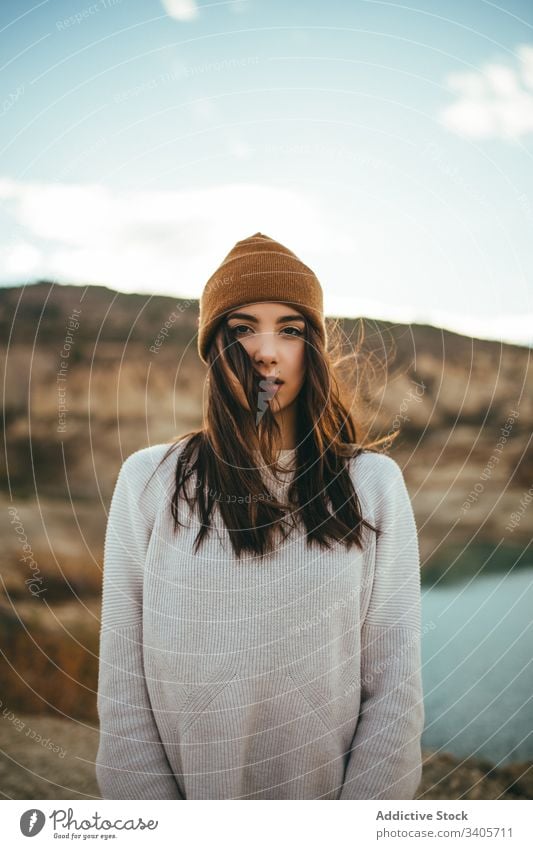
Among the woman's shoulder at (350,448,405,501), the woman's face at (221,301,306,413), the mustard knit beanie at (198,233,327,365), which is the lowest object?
the woman's shoulder at (350,448,405,501)

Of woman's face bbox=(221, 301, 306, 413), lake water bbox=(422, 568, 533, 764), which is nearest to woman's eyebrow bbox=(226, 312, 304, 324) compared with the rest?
woman's face bbox=(221, 301, 306, 413)

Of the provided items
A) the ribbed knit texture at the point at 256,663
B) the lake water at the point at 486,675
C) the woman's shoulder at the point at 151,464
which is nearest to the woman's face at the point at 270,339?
the woman's shoulder at the point at 151,464

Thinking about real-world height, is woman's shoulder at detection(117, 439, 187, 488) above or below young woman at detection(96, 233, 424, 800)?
above

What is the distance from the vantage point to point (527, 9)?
1.38 meters

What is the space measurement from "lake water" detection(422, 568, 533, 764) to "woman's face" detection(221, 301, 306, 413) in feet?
2.75

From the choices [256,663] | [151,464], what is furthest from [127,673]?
[151,464]

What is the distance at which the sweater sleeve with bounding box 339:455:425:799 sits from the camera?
106 cm

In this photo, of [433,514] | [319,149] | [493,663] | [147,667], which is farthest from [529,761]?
[319,149]

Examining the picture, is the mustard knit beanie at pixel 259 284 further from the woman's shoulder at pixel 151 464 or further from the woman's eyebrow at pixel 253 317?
the woman's shoulder at pixel 151 464

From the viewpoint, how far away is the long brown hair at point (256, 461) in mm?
1123

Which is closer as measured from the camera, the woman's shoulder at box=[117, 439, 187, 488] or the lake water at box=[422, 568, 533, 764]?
the woman's shoulder at box=[117, 439, 187, 488]

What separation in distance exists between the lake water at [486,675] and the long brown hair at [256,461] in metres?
0.65

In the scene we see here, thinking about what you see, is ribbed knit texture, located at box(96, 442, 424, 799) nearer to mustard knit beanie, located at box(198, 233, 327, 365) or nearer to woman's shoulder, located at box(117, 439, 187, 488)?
woman's shoulder, located at box(117, 439, 187, 488)

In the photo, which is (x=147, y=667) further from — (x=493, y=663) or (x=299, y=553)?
(x=493, y=663)
